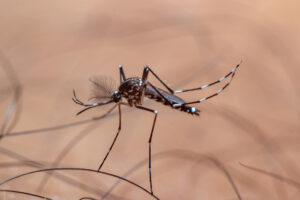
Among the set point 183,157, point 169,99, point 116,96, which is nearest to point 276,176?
point 183,157

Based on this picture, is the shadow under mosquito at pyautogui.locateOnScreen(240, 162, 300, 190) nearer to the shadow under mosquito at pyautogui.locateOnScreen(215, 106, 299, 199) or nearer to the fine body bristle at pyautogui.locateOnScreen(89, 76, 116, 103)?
the shadow under mosquito at pyautogui.locateOnScreen(215, 106, 299, 199)

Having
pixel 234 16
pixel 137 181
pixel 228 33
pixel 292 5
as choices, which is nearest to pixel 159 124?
pixel 137 181

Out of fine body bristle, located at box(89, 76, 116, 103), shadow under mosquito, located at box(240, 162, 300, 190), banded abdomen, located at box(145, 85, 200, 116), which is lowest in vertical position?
shadow under mosquito, located at box(240, 162, 300, 190)

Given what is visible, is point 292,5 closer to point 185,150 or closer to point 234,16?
point 234,16

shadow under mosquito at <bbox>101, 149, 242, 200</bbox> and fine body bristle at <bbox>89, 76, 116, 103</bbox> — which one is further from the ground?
fine body bristle at <bbox>89, 76, 116, 103</bbox>

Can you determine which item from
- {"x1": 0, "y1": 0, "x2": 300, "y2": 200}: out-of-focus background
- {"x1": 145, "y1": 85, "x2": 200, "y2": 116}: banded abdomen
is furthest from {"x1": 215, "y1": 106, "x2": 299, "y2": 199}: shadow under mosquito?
{"x1": 145, "y1": 85, "x2": 200, "y2": 116}: banded abdomen

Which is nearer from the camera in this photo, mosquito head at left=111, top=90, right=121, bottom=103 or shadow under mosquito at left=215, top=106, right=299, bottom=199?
mosquito head at left=111, top=90, right=121, bottom=103

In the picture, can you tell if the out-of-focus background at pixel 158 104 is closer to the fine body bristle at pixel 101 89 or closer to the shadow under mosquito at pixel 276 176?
the shadow under mosquito at pixel 276 176
